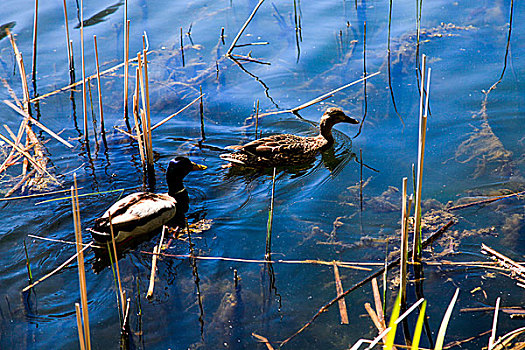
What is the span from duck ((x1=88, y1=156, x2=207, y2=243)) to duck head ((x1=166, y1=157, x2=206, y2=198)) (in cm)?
1

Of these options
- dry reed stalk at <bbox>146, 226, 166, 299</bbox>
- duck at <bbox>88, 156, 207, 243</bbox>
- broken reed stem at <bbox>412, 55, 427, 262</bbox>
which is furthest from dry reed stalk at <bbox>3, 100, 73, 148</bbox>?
broken reed stem at <bbox>412, 55, 427, 262</bbox>

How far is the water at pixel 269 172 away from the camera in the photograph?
5293 millimetres

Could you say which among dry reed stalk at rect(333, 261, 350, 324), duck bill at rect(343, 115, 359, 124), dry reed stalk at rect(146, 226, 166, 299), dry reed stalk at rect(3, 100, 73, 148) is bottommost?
dry reed stalk at rect(333, 261, 350, 324)

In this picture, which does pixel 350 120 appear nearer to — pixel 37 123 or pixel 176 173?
pixel 176 173

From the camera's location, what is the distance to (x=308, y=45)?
423 inches

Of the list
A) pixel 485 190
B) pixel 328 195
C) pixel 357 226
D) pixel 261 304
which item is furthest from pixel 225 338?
pixel 485 190

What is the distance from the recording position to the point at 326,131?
8594mm

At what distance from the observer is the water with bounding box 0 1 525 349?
5293mm

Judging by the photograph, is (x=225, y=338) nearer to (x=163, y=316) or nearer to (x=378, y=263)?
(x=163, y=316)

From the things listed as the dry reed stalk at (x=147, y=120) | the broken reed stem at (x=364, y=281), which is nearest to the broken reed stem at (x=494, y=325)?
the broken reed stem at (x=364, y=281)

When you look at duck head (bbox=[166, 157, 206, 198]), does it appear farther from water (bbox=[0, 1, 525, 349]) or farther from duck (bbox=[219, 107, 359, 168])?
duck (bbox=[219, 107, 359, 168])

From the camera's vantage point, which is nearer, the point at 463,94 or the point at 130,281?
the point at 130,281

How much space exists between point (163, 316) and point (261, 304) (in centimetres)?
89

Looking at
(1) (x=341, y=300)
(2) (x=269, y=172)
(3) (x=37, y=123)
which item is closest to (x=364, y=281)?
(1) (x=341, y=300)
